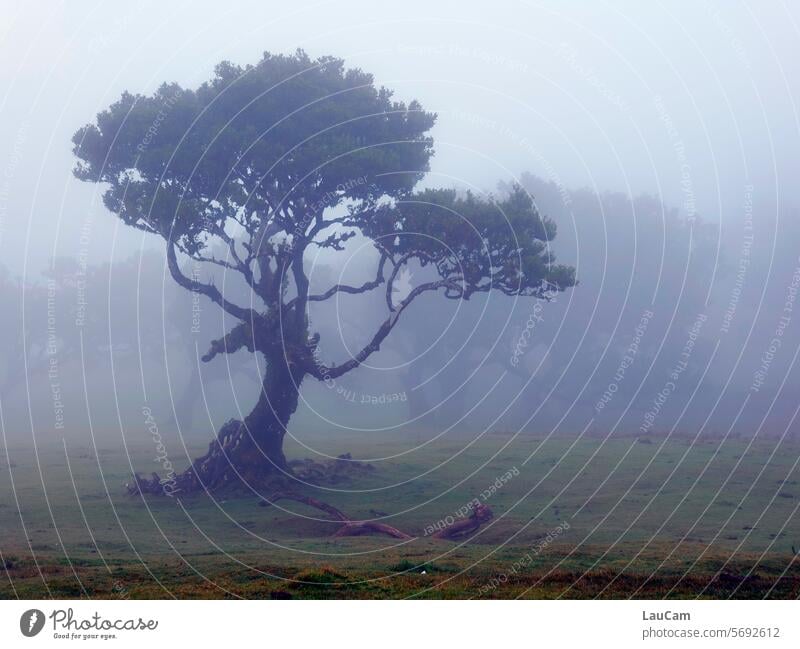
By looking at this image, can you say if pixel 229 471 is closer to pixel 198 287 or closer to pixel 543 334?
pixel 198 287

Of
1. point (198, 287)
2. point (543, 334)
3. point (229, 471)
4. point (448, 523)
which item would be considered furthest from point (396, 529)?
point (543, 334)

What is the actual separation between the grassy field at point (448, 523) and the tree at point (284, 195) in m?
3.42

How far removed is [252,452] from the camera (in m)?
25.6

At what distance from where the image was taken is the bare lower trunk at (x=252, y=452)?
24.8 m

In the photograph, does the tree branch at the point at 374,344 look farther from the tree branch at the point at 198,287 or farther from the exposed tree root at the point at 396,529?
the exposed tree root at the point at 396,529

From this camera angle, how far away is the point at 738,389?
164 feet

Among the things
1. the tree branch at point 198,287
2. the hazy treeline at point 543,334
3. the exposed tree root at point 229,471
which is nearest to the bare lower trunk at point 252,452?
the exposed tree root at point 229,471

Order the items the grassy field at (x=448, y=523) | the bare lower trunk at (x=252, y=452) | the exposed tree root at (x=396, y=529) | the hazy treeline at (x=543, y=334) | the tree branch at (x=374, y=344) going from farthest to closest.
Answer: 1. the hazy treeline at (x=543, y=334)
2. the tree branch at (x=374, y=344)
3. the bare lower trunk at (x=252, y=452)
4. the exposed tree root at (x=396, y=529)
5. the grassy field at (x=448, y=523)

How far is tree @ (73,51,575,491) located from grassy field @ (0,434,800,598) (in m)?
3.42

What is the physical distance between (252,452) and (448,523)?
6.91 metres

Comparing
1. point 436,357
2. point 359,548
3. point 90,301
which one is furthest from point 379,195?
point 90,301

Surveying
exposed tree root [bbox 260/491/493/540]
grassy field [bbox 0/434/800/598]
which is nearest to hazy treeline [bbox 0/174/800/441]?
grassy field [bbox 0/434/800/598]
